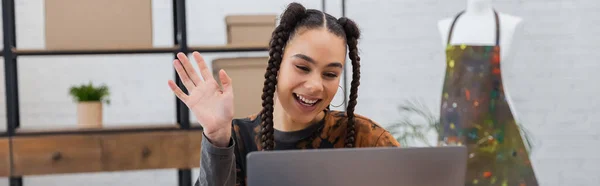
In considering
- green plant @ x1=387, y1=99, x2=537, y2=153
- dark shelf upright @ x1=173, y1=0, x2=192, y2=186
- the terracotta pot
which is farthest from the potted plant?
green plant @ x1=387, y1=99, x2=537, y2=153

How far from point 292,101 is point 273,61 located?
3.5 inches

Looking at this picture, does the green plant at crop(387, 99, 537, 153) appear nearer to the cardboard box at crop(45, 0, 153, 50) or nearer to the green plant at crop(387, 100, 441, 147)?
the green plant at crop(387, 100, 441, 147)

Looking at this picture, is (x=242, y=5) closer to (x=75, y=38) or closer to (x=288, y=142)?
(x=75, y=38)

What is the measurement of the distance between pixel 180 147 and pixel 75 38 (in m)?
0.65

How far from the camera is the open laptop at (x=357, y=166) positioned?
816mm

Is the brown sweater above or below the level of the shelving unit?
→ above

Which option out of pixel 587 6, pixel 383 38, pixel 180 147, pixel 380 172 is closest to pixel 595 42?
pixel 587 6

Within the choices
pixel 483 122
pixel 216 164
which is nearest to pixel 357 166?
pixel 216 164

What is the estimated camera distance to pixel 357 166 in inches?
32.9

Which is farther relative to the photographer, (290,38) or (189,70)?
(290,38)

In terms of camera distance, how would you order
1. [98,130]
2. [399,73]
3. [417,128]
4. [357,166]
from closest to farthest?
[357,166]
[98,130]
[417,128]
[399,73]

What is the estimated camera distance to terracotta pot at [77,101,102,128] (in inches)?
115

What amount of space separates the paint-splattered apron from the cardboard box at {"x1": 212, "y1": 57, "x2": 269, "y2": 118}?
0.80 meters

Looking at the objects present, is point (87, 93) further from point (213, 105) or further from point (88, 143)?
point (213, 105)
